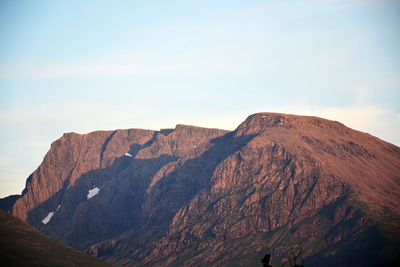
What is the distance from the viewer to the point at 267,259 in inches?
5344

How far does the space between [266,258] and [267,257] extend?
19.5 inches

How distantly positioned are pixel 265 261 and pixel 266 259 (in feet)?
2.77

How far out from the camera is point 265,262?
441 feet

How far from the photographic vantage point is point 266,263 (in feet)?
443

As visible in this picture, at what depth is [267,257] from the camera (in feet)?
444

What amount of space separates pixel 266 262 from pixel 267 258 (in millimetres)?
977

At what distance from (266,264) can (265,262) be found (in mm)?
569

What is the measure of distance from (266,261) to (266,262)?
0.30 meters

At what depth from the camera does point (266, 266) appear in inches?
5310

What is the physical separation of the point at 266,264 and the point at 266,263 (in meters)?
0.22

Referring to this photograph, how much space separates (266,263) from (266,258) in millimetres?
1227

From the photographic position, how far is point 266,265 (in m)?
135

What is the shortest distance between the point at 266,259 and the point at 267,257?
63 cm

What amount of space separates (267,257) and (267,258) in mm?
467
